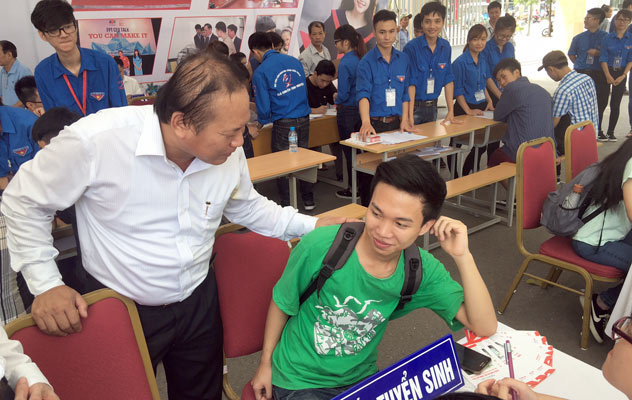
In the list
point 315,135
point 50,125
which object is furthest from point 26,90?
point 315,135

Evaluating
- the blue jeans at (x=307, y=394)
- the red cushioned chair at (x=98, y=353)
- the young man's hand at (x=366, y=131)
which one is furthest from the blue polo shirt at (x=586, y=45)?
the red cushioned chair at (x=98, y=353)

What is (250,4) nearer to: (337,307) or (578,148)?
(578,148)

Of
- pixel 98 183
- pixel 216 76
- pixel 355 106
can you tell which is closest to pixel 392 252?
pixel 216 76

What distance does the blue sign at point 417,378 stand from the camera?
0.78 meters

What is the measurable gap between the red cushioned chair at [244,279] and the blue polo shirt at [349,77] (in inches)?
125

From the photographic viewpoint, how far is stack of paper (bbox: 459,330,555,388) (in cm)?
112

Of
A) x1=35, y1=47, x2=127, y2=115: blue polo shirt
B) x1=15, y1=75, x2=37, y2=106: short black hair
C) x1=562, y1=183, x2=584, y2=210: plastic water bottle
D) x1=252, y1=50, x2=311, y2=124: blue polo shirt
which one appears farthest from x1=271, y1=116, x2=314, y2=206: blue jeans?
x1=562, y1=183, x2=584, y2=210: plastic water bottle

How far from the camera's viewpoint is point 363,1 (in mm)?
8211

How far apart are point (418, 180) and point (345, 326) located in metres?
0.44

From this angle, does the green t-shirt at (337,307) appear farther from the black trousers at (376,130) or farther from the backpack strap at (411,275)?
the black trousers at (376,130)

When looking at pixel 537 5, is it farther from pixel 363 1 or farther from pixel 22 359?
pixel 22 359

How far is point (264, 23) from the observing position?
6824 millimetres

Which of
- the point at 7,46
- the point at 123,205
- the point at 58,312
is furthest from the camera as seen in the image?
the point at 7,46

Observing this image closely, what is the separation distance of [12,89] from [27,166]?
446 cm
